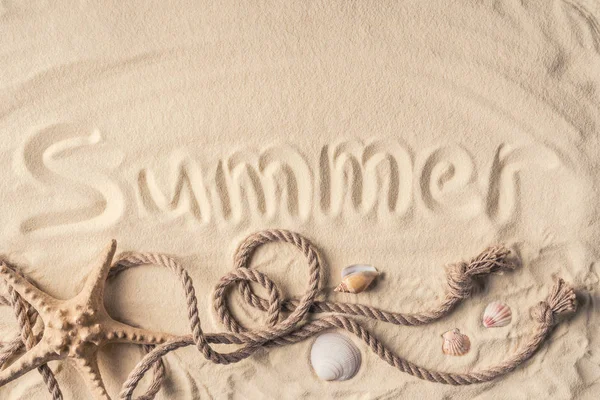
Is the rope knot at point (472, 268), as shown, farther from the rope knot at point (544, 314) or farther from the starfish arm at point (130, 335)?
the starfish arm at point (130, 335)

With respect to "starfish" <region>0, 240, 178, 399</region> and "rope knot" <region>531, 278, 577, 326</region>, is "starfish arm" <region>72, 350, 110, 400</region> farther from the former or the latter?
"rope knot" <region>531, 278, 577, 326</region>

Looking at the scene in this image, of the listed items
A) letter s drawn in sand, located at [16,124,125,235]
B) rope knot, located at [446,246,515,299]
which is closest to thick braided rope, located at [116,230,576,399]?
rope knot, located at [446,246,515,299]

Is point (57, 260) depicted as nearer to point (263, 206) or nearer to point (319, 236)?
point (263, 206)

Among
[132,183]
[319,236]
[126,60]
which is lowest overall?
[319,236]

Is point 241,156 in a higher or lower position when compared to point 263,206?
higher

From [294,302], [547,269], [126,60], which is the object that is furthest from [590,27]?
[126,60]

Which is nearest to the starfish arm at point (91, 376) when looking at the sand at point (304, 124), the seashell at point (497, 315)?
the sand at point (304, 124)
